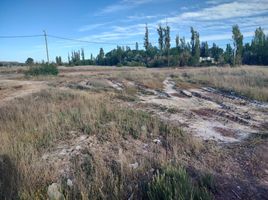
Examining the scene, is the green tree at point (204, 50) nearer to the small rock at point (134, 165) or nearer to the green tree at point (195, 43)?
the green tree at point (195, 43)

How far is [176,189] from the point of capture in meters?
4.03

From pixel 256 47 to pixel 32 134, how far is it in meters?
66.8

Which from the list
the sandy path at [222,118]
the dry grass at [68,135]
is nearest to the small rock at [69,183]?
the dry grass at [68,135]

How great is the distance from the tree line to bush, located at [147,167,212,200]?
55810 mm

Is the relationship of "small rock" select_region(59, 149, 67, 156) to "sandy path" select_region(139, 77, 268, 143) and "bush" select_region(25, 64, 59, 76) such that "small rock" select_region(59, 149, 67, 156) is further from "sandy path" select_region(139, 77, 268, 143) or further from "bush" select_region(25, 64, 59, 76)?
"bush" select_region(25, 64, 59, 76)

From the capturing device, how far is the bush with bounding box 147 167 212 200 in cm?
399

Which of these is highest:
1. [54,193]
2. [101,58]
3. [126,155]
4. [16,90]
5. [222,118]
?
[101,58]

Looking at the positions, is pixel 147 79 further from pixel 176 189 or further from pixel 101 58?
pixel 101 58

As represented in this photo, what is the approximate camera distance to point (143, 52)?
86.5 m

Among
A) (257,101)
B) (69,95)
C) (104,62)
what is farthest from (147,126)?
(104,62)

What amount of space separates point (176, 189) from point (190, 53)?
70.3 m

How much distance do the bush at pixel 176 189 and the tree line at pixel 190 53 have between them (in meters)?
55.8

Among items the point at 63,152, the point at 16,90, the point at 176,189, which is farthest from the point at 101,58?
the point at 176,189

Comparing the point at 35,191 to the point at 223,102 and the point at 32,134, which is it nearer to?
the point at 32,134
